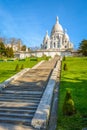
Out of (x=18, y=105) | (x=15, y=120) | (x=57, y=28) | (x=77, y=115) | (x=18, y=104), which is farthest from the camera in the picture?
(x=57, y=28)

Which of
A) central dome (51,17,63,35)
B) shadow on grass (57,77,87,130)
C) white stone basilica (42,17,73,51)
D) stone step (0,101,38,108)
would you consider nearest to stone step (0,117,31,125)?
shadow on grass (57,77,87,130)

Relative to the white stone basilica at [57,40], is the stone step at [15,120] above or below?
below

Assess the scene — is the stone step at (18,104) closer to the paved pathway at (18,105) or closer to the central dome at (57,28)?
the paved pathway at (18,105)

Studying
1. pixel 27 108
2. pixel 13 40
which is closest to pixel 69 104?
pixel 27 108

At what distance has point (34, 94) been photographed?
17.2 metres

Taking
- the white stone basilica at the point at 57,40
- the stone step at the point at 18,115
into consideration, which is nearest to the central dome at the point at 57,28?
the white stone basilica at the point at 57,40

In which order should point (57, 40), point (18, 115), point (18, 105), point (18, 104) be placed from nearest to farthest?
point (18, 115) < point (18, 105) < point (18, 104) < point (57, 40)

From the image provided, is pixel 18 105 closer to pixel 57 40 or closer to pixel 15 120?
pixel 15 120

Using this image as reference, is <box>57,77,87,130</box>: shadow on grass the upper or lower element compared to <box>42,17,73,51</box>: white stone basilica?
lower

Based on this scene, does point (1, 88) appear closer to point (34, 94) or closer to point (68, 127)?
point (34, 94)

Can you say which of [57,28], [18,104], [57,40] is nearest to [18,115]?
[18,104]

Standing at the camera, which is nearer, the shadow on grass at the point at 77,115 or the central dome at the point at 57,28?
the shadow on grass at the point at 77,115

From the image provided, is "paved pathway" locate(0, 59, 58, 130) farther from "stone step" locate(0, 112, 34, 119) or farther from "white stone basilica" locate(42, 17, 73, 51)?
"white stone basilica" locate(42, 17, 73, 51)

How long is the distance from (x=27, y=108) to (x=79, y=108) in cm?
275
